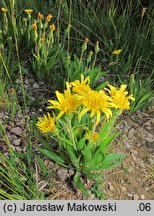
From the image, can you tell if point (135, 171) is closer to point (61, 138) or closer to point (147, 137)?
point (147, 137)

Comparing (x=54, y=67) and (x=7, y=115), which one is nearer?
(x=7, y=115)

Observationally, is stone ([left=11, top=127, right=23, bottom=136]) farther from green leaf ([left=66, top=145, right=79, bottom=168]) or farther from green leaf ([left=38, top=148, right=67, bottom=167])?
green leaf ([left=66, top=145, right=79, bottom=168])

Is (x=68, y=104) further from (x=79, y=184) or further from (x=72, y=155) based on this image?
(x=79, y=184)

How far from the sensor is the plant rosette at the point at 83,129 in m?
1.59

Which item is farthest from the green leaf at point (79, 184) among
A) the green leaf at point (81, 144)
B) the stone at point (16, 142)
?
the stone at point (16, 142)

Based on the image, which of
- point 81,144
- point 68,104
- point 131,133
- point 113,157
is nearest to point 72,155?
point 81,144

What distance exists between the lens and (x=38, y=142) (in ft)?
6.87

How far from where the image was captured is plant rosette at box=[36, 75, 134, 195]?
1.59 m

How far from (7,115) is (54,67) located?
1.48ft

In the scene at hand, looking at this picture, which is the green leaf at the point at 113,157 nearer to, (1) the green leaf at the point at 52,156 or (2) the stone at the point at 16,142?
(1) the green leaf at the point at 52,156

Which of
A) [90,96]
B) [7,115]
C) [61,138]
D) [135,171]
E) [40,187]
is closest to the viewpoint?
[90,96]

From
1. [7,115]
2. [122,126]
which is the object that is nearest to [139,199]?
[122,126]

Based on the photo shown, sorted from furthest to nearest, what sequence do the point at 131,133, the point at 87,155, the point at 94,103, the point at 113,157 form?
the point at 131,133 < the point at 113,157 < the point at 87,155 < the point at 94,103

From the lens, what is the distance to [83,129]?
6.12ft
